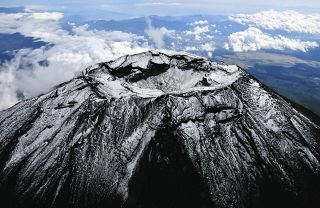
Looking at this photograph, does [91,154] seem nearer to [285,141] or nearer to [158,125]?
[158,125]

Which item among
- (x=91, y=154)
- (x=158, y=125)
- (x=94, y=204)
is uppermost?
(x=158, y=125)

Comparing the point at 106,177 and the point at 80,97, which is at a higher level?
the point at 80,97

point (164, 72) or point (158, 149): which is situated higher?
point (164, 72)

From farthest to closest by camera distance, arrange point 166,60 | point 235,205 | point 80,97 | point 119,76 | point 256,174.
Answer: point 166,60
point 119,76
point 80,97
point 256,174
point 235,205

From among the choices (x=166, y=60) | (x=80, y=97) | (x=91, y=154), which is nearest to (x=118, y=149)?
(x=91, y=154)

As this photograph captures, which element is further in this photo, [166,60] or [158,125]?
[166,60]

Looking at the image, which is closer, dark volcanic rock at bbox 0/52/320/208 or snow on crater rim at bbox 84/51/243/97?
dark volcanic rock at bbox 0/52/320/208

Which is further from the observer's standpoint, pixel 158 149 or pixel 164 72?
pixel 164 72

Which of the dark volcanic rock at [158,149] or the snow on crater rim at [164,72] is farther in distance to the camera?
the snow on crater rim at [164,72]
